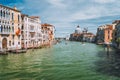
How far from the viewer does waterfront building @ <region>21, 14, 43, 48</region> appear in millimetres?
54231

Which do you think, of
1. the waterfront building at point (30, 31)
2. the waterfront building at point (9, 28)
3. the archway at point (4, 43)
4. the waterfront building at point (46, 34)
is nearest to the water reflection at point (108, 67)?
the waterfront building at point (9, 28)

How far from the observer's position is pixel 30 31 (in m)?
59.7

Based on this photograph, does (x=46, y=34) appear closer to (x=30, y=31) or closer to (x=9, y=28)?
(x=30, y=31)

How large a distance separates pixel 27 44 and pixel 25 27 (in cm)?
430

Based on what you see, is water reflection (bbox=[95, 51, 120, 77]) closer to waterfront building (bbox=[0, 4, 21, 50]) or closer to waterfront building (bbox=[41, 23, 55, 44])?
waterfront building (bbox=[0, 4, 21, 50])

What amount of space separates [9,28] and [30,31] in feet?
51.8

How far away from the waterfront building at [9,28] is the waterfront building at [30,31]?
5.67 m

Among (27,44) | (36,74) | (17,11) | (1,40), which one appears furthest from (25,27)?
(36,74)

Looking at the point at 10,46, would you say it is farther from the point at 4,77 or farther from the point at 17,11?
the point at 4,77

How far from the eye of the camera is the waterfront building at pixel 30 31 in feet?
178

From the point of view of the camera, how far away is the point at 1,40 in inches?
1650

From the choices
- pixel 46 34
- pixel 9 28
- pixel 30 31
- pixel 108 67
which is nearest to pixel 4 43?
pixel 9 28

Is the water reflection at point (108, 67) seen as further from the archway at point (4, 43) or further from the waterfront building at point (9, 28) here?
the archway at point (4, 43)

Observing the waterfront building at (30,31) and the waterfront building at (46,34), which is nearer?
the waterfront building at (30,31)
